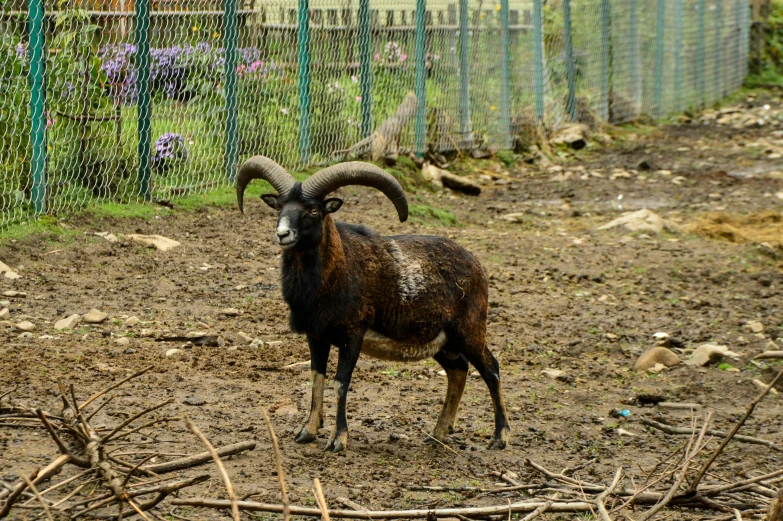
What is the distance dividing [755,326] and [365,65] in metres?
6.76

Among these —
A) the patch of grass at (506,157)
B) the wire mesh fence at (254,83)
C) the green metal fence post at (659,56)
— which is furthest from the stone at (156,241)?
the green metal fence post at (659,56)

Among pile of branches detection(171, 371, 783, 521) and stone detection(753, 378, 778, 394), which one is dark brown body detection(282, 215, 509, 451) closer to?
pile of branches detection(171, 371, 783, 521)

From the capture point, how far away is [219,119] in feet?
39.0

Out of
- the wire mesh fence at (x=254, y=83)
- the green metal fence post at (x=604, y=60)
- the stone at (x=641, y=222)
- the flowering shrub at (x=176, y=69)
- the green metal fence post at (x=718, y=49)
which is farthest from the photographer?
the green metal fence post at (x=718, y=49)

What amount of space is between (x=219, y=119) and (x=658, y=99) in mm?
13989

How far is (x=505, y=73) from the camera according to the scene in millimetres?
17109

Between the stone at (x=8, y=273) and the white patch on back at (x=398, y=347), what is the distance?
142 inches

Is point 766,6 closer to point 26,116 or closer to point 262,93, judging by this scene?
point 262,93

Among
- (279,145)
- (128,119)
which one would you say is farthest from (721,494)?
(279,145)

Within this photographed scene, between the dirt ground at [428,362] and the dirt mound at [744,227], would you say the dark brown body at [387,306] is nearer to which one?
the dirt ground at [428,362]

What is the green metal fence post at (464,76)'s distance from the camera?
52.3 ft

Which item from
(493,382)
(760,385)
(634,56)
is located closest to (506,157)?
(634,56)

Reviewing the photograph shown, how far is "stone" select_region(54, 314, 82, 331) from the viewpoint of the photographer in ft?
25.5

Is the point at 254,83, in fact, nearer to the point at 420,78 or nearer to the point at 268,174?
the point at 420,78
